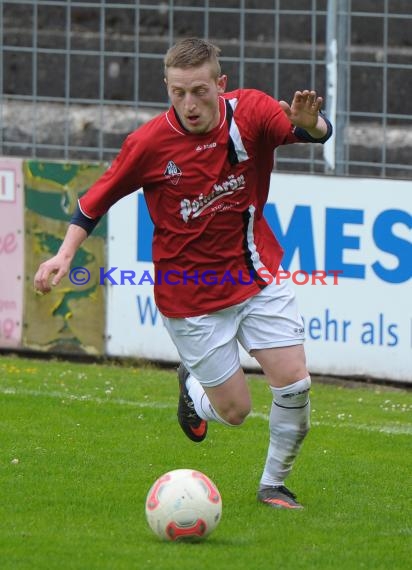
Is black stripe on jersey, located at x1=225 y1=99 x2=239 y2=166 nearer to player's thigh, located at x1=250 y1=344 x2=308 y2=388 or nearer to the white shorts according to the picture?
the white shorts

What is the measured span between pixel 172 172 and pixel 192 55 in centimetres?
55

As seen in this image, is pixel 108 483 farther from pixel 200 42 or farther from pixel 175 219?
pixel 200 42

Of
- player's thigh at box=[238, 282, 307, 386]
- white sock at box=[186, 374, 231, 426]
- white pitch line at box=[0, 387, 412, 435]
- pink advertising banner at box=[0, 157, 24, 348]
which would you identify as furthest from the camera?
pink advertising banner at box=[0, 157, 24, 348]

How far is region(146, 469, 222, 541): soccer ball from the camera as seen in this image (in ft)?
20.4

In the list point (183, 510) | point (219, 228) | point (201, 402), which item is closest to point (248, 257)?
point (219, 228)

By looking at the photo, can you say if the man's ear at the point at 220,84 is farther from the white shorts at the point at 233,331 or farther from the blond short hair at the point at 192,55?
the white shorts at the point at 233,331

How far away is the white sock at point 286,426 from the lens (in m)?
6.87

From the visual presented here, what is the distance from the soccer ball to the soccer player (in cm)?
77

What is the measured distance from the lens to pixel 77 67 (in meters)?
13.9

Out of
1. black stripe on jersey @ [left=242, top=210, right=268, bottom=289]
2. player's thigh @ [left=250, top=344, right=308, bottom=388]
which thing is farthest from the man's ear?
player's thigh @ [left=250, top=344, right=308, bottom=388]

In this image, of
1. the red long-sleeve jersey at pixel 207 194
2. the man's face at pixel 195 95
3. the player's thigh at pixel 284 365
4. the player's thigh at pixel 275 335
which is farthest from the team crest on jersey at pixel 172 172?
the player's thigh at pixel 284 365

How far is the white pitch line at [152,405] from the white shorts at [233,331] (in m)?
2.29

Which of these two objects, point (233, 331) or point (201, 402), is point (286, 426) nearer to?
point (233, 331)

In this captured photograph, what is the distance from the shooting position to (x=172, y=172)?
683 centimetres
